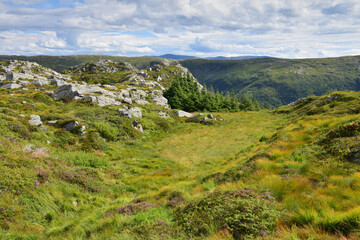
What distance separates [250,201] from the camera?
604 cm

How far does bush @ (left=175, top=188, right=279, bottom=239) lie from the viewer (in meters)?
5.16

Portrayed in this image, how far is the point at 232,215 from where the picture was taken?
574cm

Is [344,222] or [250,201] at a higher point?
[344,222]

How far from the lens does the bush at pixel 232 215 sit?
516 centimetres

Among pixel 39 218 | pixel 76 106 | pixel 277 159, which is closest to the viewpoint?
pixel 39 218

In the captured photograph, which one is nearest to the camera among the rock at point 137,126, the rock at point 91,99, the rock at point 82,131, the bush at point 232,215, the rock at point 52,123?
the bush at point 232,215

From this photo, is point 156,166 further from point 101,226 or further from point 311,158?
point 311,158

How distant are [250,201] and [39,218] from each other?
339 inches

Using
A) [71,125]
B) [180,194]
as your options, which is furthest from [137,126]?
[180,194]

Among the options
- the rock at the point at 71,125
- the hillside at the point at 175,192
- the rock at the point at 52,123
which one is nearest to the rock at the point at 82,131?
the rock at the point at 71,125

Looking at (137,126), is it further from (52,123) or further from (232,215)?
(232,215)

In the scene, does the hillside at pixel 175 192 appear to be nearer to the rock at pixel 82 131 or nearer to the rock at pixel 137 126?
the rock at pixel 82 131

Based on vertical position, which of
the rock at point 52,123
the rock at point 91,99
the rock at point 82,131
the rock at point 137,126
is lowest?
the rock at point 137,126

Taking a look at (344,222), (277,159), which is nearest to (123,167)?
(277,159)
